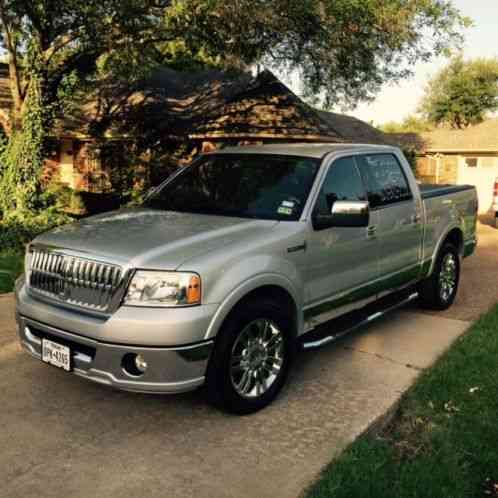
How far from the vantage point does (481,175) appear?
967 inches

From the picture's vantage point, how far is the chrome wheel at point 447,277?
280 inches

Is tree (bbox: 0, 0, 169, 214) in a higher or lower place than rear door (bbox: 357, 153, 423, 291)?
higher

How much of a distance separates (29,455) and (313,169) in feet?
9.99

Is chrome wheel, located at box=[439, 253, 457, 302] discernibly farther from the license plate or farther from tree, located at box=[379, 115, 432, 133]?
tree, located at box=[379, 115, 432, 133]

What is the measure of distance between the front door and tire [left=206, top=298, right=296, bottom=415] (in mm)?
427

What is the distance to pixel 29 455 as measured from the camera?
12.2ft

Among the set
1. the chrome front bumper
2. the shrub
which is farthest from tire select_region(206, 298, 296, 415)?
the shrub

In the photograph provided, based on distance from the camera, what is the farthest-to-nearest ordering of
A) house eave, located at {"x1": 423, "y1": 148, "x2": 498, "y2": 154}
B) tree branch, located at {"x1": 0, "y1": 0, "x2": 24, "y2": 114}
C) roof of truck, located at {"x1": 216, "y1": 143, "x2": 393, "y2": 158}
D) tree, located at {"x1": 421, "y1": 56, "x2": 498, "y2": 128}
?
tree, located at {"x1": 421, "y1": 56, "x2": 498, "y2": 128}, house eave, located at {"x1": 423, "y1": 148, "x2": 498, "y2": 154}, tree branch, located at {"x1": 0, "y1": 0, "x2": 24, "y2": 114}, roof of truck, located at {"x1": 216, "y1": 143, "x2": 393, "y2": 158}

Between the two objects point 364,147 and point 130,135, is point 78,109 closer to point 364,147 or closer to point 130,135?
point 130,135

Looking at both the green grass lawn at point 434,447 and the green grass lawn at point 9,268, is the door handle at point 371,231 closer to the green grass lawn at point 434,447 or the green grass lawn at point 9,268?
the green grass lawn at point 434,447

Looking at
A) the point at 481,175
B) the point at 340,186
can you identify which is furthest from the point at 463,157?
the point at 340,186

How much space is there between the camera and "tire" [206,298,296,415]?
13.1 ft

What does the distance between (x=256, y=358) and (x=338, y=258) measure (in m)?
1.22

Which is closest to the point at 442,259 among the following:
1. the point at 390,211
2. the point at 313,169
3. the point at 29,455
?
the point at 390,211
